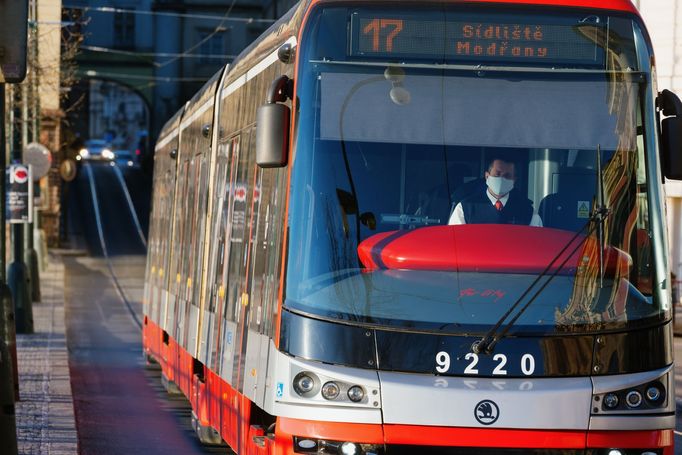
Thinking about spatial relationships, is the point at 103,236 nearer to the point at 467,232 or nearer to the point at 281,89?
the point at 281,89

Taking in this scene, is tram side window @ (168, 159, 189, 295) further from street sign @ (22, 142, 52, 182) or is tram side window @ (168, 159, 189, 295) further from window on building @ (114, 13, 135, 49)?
window on building @ (114, 13, 135, 49)

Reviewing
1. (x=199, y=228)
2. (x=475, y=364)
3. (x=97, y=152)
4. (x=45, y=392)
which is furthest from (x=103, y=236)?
(x=475, y=364)

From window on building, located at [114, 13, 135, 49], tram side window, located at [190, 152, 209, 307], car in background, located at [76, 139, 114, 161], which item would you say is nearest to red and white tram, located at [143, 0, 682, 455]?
tram side window, located at [190, 152, 209, 307]

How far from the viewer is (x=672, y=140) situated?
8.23 m

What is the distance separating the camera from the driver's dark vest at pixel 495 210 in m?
8.24

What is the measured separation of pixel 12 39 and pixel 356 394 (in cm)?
251

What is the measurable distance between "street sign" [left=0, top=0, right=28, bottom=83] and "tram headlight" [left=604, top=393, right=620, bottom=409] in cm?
337

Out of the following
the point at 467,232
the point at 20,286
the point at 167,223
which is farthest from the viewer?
the point at 20,286

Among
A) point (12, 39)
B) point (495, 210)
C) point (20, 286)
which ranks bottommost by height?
point (20, 286)

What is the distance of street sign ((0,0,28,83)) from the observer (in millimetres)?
7922

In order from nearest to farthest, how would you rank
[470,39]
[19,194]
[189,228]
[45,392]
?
[470,39] → [189,228] → [45,392] → [19,194]

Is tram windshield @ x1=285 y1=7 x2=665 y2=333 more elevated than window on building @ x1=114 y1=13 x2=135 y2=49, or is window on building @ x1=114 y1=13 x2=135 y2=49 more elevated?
window on building @ x1=114 y1=13 x2=135 y2=49

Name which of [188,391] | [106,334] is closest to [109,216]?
[106,334]

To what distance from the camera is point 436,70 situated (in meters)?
8.39
